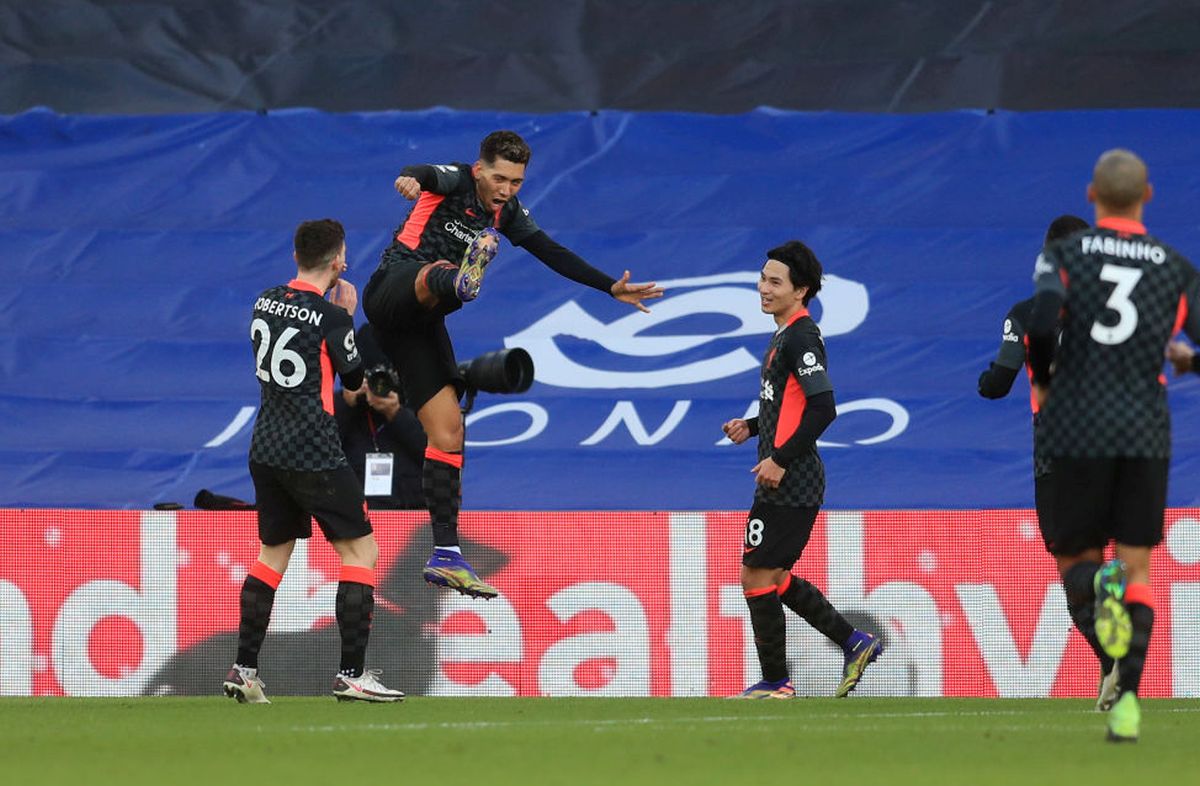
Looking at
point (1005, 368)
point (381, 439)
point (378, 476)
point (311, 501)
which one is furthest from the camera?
point (381, 439)

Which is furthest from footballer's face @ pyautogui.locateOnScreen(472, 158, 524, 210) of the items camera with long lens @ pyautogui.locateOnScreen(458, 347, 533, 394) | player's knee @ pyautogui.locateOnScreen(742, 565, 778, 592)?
player's knee @ pyautogui.locateOnScreen(742, 565, 778, 592)

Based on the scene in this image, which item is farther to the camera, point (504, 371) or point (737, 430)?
point (737, 430)

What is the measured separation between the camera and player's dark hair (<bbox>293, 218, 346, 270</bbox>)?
25.0 feet

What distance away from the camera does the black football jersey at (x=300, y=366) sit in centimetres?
757

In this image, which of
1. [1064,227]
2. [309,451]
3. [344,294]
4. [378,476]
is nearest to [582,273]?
[309,451]

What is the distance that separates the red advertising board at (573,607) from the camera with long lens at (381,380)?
0.73 m

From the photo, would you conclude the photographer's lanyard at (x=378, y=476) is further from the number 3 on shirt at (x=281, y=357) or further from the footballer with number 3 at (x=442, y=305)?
the number 3 on shirt at (x=281, y=357)

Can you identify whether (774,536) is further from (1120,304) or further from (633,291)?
(1120,304)

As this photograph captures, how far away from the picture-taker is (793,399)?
8094mm

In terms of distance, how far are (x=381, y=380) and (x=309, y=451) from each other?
205 centimetres

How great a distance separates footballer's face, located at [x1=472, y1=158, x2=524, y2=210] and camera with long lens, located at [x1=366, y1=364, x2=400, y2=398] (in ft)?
6.42

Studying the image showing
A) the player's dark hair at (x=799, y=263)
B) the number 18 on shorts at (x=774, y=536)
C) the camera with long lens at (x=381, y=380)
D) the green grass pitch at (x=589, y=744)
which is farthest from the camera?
the camera with long lens at (x=381, y=380)

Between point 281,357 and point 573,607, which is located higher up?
point 281,357

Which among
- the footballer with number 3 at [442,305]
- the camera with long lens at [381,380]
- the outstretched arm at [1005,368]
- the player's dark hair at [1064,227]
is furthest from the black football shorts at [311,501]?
the player's dark hair at [1064,227]
